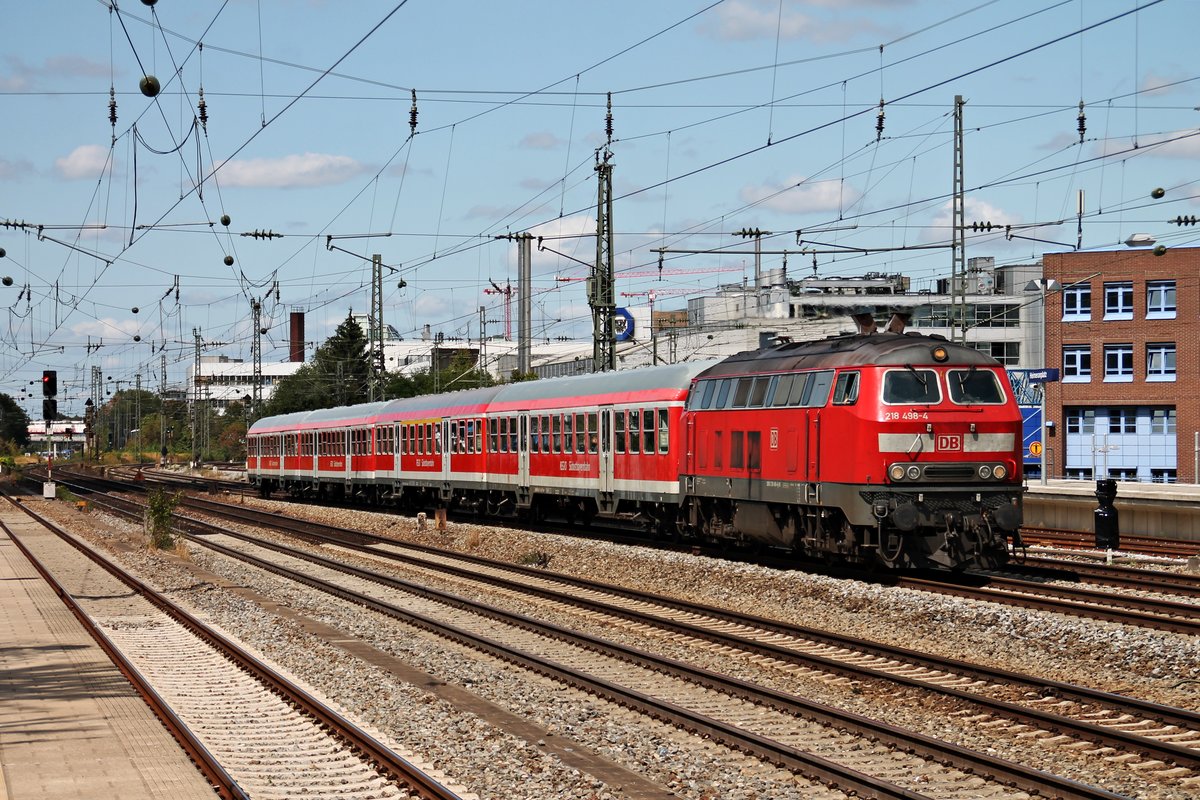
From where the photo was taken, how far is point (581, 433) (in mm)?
31719

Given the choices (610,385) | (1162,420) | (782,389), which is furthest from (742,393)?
(1162,420)

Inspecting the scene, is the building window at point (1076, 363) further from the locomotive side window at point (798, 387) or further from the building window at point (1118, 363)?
the locomotive side window at point (798, 387)

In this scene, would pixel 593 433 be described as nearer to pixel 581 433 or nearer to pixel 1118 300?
pixel 581 433

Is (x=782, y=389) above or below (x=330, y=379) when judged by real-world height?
below

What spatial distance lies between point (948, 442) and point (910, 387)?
1002 millimetres

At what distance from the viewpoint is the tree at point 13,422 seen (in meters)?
167

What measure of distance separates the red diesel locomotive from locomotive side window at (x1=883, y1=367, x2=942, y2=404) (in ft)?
0.07

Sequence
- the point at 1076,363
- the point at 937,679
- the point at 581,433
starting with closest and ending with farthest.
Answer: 1. the point at 937,679
2. the point at 581,433
3. the point at 1076,363

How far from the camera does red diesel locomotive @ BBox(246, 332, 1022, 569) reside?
20.2 metres

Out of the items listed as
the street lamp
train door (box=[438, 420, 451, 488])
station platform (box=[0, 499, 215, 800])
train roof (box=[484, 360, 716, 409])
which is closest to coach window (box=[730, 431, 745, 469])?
train roof (box=[484, 360, 716, 409])

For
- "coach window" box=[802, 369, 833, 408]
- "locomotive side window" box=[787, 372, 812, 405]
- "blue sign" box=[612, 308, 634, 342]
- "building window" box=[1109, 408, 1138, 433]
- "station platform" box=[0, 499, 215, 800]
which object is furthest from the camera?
"building window" box=[1109, 408, 1138, 433]

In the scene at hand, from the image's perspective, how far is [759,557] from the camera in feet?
80.4

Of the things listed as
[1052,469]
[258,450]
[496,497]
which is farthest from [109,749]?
[1052,469]

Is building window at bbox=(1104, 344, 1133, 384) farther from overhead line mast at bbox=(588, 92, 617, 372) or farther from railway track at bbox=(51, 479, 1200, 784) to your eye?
railway track at bbox=(51, 479, 1200, 784)
